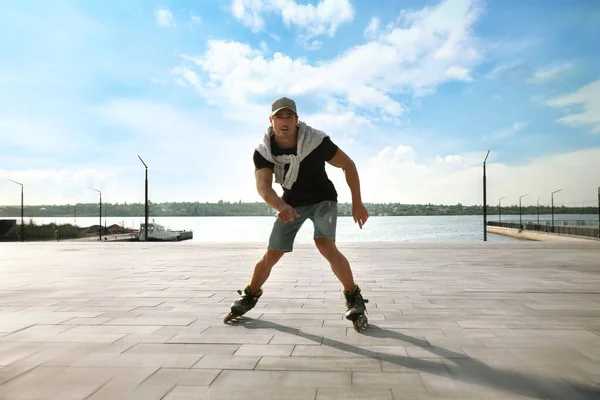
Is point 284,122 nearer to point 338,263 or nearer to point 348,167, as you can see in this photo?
point 348,167

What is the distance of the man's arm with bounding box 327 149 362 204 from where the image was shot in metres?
4.08

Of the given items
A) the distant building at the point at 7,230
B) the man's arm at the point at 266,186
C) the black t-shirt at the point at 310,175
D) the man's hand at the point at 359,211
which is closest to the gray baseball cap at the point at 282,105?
the black t-shirt at the point at 310,175

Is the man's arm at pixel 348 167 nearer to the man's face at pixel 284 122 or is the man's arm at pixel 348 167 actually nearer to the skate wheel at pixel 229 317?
the man's face at pixel 284 122

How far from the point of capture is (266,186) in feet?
12.7

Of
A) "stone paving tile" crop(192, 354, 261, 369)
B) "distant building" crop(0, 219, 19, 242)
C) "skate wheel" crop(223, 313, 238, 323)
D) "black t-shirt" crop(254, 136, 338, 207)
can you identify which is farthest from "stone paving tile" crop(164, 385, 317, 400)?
"distant building" crop(0, 219, 19, 242)

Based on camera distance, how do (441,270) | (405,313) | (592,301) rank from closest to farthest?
(405,313)
(592,301)
(441,270)

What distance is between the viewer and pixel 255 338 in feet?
11.7

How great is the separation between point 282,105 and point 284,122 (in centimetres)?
15

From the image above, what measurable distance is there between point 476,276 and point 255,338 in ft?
15.3

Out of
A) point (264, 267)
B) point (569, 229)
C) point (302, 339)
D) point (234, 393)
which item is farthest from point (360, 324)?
point (569, 229)

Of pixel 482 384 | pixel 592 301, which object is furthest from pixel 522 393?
pixel 592 301

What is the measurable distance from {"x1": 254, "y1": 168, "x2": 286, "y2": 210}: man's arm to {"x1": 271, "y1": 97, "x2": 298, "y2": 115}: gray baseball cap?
19.8 inches

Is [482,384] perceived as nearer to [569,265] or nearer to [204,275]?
[204,275]

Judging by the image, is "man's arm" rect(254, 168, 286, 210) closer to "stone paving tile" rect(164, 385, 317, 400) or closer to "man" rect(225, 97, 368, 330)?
"man" rect(225, 97, 368, 330)
